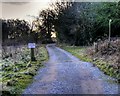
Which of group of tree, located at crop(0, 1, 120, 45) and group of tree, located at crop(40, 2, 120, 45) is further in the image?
group of tree, located at crop(0, 1, 120, 45)

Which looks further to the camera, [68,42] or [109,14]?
[68,42]

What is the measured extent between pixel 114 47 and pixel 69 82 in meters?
8.72

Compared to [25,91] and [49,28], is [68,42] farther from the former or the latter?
[25,91]

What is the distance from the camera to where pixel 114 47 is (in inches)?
706

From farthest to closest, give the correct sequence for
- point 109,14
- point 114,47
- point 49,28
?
point 49,28, point 109,14, point 114,47

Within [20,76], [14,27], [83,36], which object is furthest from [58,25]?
[20,76]

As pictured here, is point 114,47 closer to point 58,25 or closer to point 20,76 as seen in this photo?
point 20,76

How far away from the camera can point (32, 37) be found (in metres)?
38.1

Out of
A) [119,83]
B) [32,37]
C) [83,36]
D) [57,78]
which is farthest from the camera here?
[32,37]

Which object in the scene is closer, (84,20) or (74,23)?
(84,20)

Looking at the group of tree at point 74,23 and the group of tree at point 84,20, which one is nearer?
the group of tree at point 84,20

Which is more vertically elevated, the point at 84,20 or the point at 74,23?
the point at 84,20

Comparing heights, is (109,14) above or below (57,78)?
above

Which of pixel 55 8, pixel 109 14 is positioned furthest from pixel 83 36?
pixel 55 8
